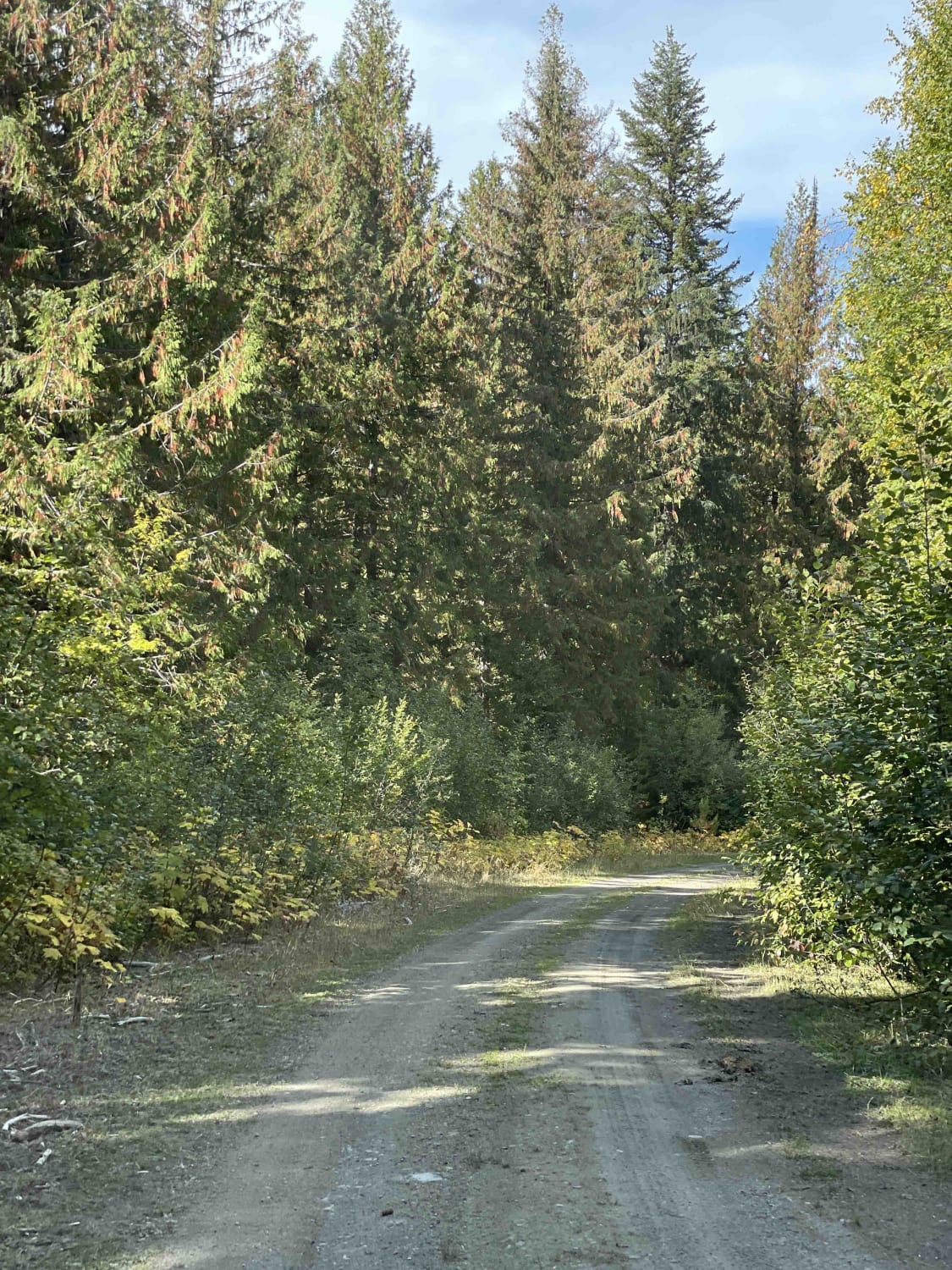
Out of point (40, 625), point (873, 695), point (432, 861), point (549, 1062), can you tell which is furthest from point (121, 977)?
point (432, 861)

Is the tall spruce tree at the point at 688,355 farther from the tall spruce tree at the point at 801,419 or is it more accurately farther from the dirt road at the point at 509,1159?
the dirt road at the point at 509,1159

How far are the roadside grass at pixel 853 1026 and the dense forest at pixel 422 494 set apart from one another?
61 cm

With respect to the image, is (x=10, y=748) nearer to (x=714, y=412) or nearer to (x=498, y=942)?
(x=498, y=942)

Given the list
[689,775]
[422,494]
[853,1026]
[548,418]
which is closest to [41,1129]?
[853,1026]

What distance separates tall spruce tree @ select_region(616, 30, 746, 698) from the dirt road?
3273 centimetres

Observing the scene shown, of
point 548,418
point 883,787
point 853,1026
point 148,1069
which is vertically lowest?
point 853,1026

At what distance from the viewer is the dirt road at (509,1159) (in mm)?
4402

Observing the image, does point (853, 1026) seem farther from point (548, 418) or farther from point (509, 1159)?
point (548, 418)

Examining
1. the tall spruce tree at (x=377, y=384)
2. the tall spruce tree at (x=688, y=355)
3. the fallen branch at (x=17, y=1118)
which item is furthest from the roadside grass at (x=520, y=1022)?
the tall spruce tree at (x=688, y=355)

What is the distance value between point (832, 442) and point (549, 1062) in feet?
118

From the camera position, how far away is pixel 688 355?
42.1 meters

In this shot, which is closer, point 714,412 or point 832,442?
point 832,442

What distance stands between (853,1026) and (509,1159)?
4.35 meters

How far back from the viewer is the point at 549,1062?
7.26 m
